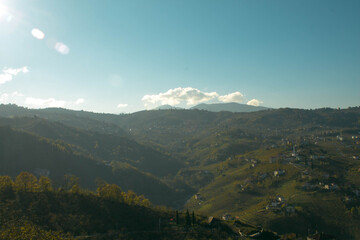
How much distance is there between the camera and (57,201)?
99375mm

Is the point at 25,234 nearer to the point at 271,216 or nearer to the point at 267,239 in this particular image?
the point at 267,239

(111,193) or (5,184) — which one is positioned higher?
(5,184)

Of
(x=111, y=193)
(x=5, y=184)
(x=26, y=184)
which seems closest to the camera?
(x=5, y=184)

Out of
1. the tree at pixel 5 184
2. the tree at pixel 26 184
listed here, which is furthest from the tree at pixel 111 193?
the tree at pixel 5 184

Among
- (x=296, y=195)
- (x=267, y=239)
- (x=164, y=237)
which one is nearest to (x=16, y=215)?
(x=164, y=237)

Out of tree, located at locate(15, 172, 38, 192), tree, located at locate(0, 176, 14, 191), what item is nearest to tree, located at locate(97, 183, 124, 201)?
tree, located at locate(15, 172, 38, 192)

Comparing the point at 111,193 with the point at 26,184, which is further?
the point at 26,184

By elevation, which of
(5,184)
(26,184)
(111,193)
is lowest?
(111,193)

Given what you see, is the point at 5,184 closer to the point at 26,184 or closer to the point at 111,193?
the point at 26,184

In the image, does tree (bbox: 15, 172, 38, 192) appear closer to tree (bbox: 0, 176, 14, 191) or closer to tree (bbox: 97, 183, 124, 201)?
tree (bbox: 0, 176, 14, 191)

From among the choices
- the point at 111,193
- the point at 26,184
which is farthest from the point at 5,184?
the point at 111,193

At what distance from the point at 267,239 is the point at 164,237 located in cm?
3858

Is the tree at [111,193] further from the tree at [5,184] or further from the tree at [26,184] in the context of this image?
the tree at [5,184]

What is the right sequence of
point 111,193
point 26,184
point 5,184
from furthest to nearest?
point 26,184 → point 111,193 → point 5,184
